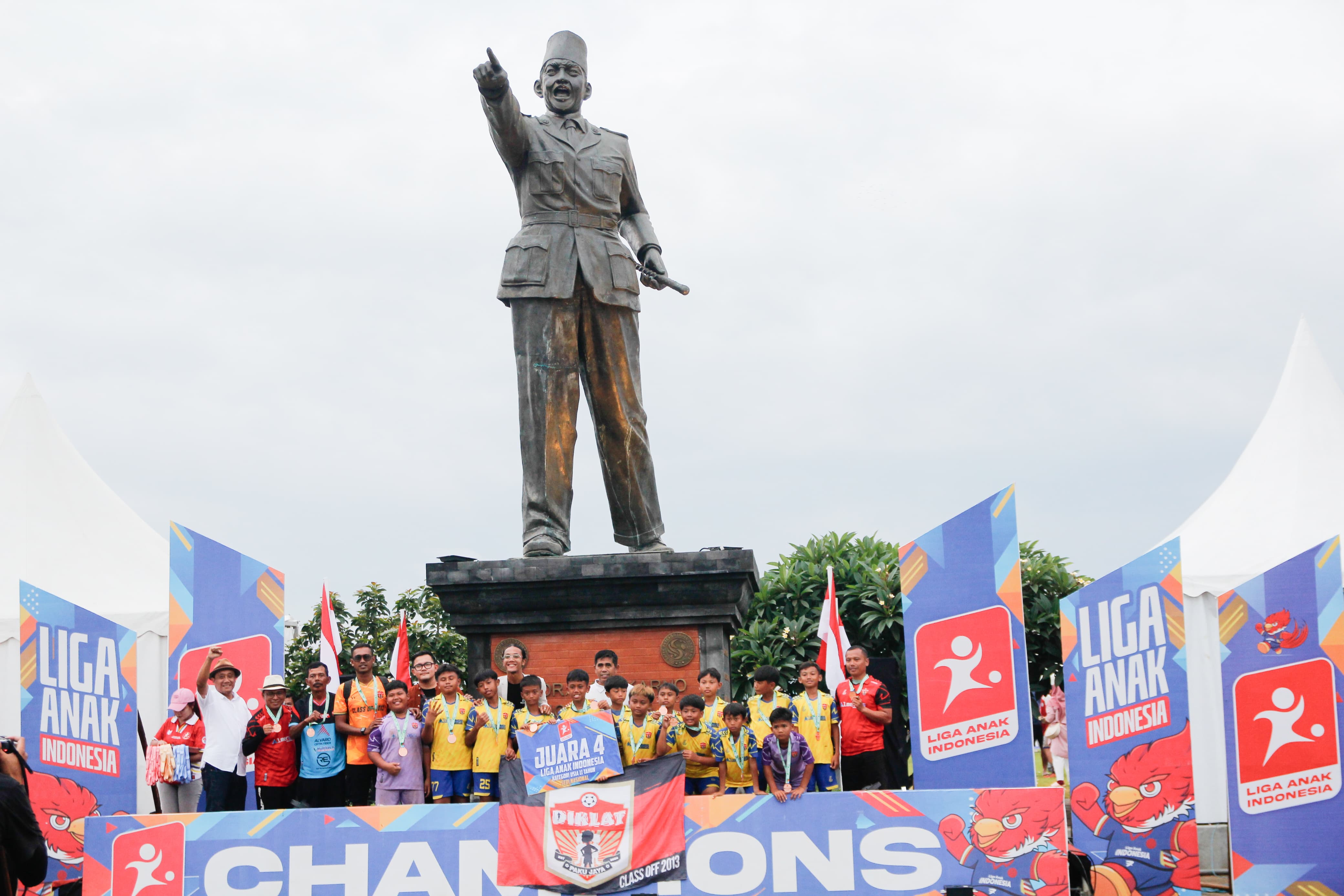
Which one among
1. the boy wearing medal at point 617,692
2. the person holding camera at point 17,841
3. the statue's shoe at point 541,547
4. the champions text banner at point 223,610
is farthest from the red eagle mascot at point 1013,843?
the champions text banner at point 223,610

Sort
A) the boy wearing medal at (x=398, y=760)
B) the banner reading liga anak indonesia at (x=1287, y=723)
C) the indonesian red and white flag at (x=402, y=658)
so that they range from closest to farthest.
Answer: the banner reading liga anak indonesia at (x=1287, y=723)
the boy wearing medal at (x=398, y=760)
the indonesian red and white flag at (x=402, y=658)

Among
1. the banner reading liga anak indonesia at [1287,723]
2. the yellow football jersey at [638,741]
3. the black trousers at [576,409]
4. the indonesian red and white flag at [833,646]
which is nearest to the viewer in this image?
the yellow football jersey at [638,741]

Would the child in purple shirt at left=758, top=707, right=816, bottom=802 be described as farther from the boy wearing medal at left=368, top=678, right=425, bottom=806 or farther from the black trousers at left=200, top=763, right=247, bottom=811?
the black trousers at left=200, top=763, right=247, bottom=811

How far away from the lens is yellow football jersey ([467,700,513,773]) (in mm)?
8836

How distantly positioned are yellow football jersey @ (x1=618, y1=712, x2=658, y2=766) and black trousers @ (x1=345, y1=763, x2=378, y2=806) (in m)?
1.72

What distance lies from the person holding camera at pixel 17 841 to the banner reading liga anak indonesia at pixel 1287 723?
6.53 metres

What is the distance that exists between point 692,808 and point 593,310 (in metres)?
3.81

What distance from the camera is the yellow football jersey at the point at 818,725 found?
360 inches

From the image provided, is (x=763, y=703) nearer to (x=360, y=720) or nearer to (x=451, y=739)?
(x=451, y=739)

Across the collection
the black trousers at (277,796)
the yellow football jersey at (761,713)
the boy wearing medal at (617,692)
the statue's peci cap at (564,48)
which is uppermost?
the statue's peci cap at (564,48)

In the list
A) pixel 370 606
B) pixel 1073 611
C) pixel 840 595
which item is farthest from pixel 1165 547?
pixel 370 606

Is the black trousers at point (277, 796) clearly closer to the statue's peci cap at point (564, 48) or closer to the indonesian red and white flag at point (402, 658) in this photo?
the indonesian red and white flag at point (402, 658)

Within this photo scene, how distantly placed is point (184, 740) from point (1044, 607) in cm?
1293

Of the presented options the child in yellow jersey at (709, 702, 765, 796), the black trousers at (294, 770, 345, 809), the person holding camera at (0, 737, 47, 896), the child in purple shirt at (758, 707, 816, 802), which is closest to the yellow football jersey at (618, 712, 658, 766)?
the child in yellow jersey at (709, 702, 765, 796)
